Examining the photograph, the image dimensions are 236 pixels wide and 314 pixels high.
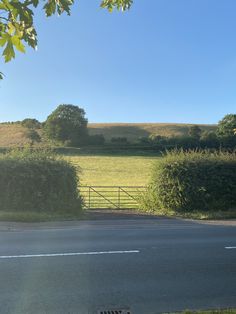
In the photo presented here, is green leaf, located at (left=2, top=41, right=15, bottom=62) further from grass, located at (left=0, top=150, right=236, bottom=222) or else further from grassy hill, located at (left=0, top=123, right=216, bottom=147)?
grassy hill, located at (left=0, top=123, right=216, bottom=147)

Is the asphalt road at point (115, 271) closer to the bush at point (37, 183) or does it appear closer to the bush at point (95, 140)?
the bush at point (37, 183)

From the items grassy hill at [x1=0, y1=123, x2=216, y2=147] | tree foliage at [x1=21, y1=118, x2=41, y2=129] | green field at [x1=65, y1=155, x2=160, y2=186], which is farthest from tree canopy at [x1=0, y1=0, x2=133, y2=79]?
tree foliage at [x1=21, y1=118, x2=41, y2=129]

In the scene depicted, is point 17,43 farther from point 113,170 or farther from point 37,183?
point 113,170

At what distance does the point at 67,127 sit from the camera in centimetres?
9762

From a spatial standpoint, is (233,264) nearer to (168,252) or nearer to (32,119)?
(168,252)

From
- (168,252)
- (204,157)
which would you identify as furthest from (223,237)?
(204,157)

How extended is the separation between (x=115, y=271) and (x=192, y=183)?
13.6m

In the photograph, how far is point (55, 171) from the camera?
20156 mm

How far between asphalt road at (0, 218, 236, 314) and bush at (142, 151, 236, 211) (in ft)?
24.5

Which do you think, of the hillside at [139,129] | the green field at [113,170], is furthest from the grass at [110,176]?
the hillside at [139,129]

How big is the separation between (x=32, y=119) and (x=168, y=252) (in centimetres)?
11077

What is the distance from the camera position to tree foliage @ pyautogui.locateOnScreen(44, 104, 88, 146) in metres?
93.6

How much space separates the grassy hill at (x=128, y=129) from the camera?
99919mm

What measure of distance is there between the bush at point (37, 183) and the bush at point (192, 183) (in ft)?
12.7
